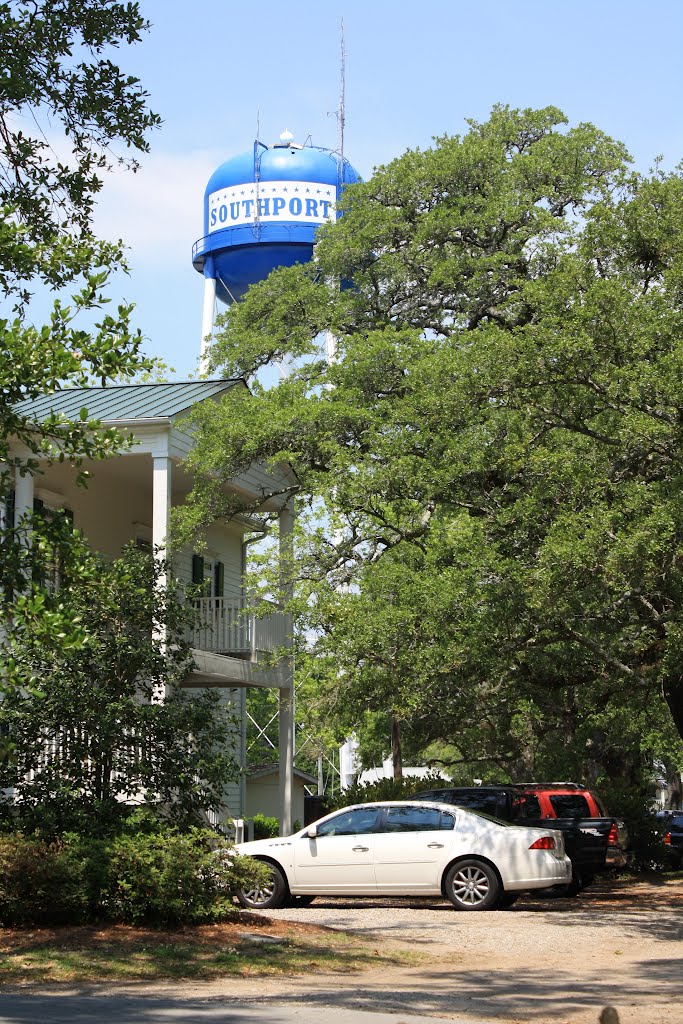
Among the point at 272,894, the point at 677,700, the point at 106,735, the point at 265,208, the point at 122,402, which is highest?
the point at 265,208

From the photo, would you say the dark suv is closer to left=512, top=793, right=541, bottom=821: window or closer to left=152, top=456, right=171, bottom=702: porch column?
left=512, top=793, right=541, bottom=821: window

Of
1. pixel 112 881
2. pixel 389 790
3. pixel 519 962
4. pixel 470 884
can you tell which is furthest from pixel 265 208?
pixel 519 962

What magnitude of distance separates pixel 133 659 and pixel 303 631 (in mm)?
9452

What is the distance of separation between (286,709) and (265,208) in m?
17.1

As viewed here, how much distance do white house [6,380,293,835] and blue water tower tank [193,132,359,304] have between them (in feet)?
38.8

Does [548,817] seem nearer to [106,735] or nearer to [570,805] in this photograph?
[570,805]

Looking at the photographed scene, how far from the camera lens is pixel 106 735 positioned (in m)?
14.0

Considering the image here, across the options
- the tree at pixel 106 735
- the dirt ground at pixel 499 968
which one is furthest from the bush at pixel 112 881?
the tree at pixel 106 735

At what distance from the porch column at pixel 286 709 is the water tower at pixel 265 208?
37.6 feet

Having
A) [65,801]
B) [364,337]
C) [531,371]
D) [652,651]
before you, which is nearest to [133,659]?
[65,801]

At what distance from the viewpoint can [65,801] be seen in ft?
46.0

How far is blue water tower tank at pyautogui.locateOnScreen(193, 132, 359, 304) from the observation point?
120 ft

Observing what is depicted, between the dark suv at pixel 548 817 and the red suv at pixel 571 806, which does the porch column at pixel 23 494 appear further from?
the red suv at pixel 571 806

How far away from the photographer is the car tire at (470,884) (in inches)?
679
